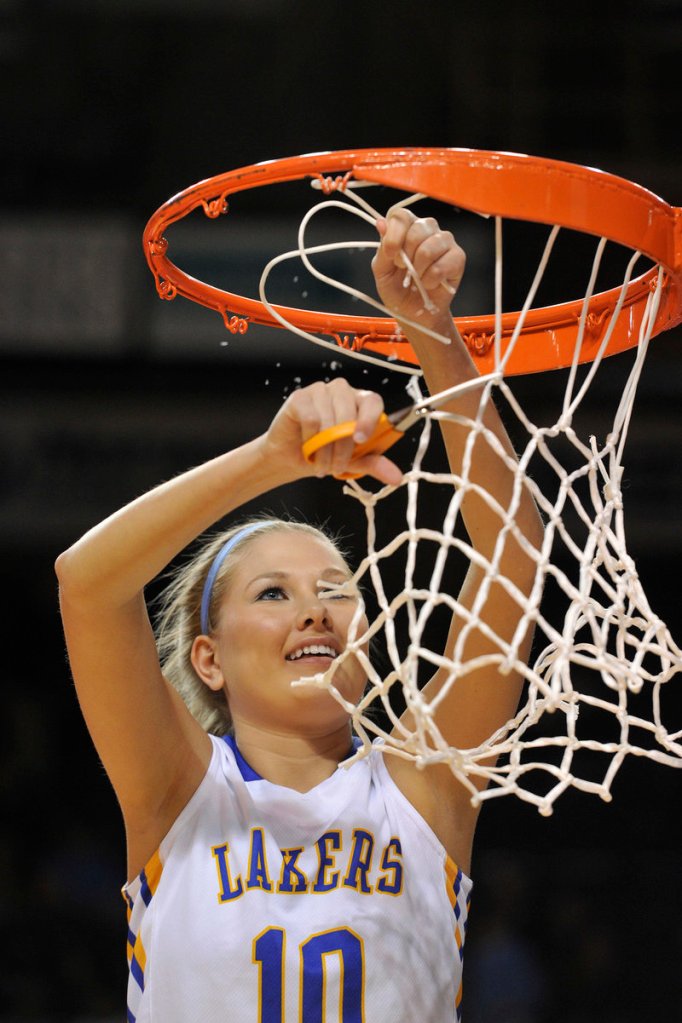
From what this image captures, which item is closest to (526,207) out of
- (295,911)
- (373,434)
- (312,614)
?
(373,434)

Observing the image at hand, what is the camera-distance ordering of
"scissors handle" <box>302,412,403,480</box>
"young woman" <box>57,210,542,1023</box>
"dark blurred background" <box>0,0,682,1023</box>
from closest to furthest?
"scissors handle" <box>302,412,403,480</box> < "young woman" <box>57,210,542,1023</box> < "dark blurred background" <box>0,0,682,1023</box>

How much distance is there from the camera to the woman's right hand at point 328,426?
1.00m

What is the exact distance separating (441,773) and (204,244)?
1.27m

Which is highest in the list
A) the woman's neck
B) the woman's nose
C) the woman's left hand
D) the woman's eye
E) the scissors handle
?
the woman's left hand

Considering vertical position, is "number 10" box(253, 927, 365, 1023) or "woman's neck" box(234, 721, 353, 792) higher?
"woman's neck" box(234, 721, 353, 792)

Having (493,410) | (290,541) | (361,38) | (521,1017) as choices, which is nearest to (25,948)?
(521,1017)

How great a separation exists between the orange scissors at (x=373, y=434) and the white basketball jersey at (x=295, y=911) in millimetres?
403

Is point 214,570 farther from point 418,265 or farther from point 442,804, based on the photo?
point 418,265

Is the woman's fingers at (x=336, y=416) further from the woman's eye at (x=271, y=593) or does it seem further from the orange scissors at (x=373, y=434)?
the woman's eye at (x=271, y=593)

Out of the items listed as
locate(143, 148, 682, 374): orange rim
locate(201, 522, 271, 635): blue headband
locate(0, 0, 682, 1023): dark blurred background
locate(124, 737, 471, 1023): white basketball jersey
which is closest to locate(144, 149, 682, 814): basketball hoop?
locate(143, 148, 682, 374): orange rim

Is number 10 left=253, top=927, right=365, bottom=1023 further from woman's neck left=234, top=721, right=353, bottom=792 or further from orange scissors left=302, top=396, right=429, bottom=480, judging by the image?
orange scissors left=302, top=396, right=429, bottom=480

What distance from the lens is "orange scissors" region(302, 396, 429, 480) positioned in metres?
0.99

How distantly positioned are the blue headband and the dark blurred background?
1031mm

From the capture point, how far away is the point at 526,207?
1.08m
